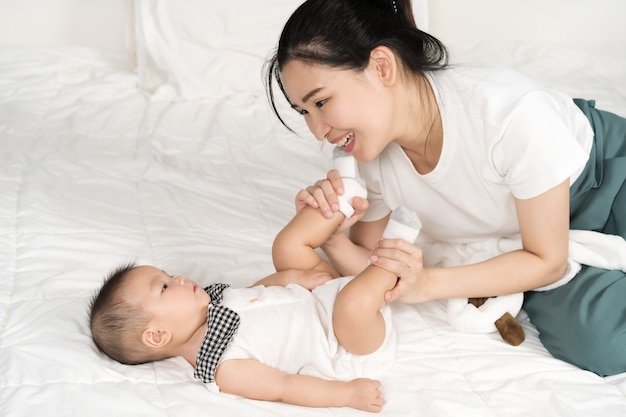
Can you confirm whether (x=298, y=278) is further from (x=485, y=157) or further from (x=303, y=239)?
(x=485, y=157)

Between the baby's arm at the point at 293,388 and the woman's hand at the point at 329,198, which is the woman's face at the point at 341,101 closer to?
the woman's hand at the point at 329,198

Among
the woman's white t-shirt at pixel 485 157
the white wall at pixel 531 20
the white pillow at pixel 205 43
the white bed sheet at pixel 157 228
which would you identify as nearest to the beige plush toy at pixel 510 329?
the white bed sheet at pixel 157 228

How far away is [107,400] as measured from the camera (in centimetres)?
115

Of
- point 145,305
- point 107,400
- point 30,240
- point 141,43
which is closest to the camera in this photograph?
point 107,400

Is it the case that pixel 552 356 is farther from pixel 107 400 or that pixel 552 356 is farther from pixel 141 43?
pixel 141 43

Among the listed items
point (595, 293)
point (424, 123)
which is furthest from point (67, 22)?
point (595, 293)

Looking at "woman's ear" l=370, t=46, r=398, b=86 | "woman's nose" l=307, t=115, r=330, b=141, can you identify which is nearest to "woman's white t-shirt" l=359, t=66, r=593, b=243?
"woman's ear" l=370, t=46, r=398, b=86

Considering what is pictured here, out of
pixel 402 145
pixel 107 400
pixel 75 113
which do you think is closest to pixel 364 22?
pixel 402 145

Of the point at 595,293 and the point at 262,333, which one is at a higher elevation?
the point at 595,293

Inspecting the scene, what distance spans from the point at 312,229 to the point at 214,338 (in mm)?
333

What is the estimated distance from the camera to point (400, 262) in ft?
4.20

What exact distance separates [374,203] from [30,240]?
2.27 feet

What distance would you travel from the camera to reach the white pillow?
94.3 inches

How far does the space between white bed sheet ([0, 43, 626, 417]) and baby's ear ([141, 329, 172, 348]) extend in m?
0.04
